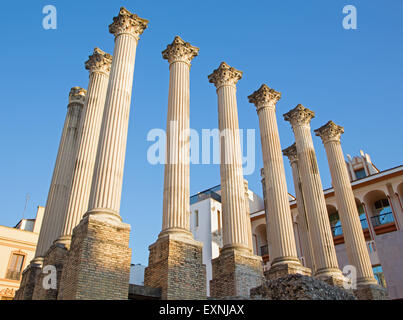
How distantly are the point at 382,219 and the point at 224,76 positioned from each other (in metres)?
22.0

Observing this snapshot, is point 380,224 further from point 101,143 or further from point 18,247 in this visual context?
point 18,247

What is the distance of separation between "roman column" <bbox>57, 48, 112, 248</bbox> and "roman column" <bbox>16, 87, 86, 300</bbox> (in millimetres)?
1063

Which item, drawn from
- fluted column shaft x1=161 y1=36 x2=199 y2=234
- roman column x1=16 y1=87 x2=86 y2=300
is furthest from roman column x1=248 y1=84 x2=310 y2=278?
roman column x1=16 y1=87 x2=86 y2=300

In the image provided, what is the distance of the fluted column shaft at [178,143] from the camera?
16.6m

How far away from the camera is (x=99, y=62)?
2220 centimetres

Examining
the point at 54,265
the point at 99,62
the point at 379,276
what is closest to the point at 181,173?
the point at 54,265

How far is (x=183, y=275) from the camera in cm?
1467

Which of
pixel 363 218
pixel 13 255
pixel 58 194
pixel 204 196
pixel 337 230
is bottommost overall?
pixel 58 194

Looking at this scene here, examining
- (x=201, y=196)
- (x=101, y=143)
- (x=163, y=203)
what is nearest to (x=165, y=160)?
(x=163, y=203)

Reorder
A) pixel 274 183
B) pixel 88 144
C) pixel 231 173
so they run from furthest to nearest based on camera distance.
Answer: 1. pixel 274 183
2. pixel 231 173
3. pixel 88 144

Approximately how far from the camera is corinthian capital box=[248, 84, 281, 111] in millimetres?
25906

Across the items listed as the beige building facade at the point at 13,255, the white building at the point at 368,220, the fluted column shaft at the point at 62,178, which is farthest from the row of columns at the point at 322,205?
the beige building facade at the point at 13,255

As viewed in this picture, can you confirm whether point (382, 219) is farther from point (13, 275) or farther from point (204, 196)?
point (13, 275)

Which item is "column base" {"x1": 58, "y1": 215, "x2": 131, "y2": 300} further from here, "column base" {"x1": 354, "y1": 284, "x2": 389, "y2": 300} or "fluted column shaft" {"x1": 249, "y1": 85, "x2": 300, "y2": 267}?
"column base" {"x1": 354, "y1": 284, "x2": 389, "y2": 300}
